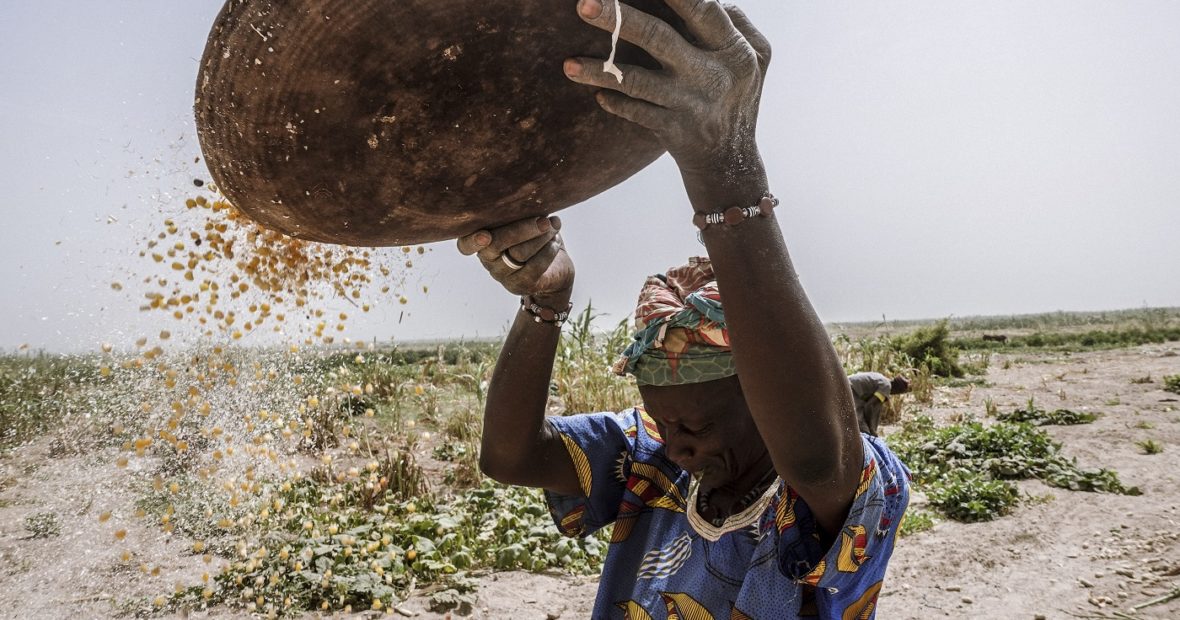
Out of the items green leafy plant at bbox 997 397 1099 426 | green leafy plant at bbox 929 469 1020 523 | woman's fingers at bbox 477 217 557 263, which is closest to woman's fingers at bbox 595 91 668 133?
woman's fingers at bbox 477 217 557 263

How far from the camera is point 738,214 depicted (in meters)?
1.09

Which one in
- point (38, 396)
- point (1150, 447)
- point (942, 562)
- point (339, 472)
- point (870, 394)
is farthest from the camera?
point (38, 396)

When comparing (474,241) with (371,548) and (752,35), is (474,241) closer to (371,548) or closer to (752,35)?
(752,35)

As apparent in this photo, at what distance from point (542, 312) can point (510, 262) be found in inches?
13.2

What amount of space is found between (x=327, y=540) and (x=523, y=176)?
407cm

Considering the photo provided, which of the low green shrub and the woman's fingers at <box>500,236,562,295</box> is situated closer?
the woman's fingers at <box>500,236,562,295</box>

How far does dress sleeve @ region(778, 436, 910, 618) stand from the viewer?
4.42ft

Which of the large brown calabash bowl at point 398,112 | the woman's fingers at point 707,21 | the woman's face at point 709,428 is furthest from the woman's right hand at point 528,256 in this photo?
the woman's fingers at point 707,21

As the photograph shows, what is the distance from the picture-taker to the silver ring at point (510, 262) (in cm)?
151

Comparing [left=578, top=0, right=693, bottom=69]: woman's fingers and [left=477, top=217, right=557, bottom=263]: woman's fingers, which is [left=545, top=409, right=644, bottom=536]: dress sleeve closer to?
[left=477, top=217, right=557, bottom=263]: woman's fingers

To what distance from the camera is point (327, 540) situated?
4.54m

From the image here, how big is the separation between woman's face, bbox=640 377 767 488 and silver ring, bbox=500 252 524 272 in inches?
17.7

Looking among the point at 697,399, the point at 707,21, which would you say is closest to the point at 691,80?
the point at 707,21

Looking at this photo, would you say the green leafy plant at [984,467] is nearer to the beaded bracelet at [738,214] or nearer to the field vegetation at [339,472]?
the field vegetation at [339,472]
